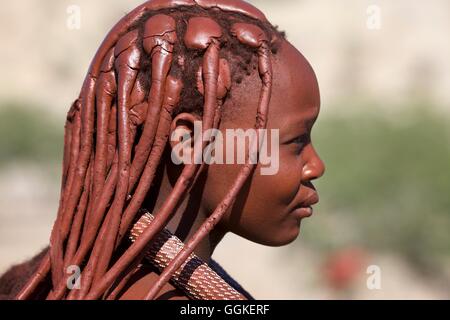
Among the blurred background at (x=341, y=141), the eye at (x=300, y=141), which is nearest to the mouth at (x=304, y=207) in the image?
the eye at (x=300, y=141)

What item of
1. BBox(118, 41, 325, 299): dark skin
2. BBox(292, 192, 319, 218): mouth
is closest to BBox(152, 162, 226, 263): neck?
BBox(118, 41, 325, 299): dark skin

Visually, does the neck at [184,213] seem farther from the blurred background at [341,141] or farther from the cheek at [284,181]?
the blurred background at [341,141]

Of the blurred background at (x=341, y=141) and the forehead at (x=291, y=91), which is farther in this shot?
the blurred background at (x=341, y=141)

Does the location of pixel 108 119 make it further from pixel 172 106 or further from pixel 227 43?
pixel 227 43

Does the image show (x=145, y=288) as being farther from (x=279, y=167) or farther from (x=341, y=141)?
(x=341, y=141)

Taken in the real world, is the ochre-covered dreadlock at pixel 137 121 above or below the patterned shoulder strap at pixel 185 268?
above

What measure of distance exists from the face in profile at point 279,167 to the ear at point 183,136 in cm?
8

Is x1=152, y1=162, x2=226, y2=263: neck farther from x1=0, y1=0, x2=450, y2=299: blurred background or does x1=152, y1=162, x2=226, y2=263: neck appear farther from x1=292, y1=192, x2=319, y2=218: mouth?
x1=0, y1=0, x2=450, y2=299: blurred background

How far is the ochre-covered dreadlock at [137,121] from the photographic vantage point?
1916 millimetres

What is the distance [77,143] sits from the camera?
6.89ft

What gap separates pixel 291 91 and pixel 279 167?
199 millimetres

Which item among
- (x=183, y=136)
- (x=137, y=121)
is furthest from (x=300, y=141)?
(x=137, y=121)

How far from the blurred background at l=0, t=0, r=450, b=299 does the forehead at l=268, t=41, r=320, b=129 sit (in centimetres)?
302
